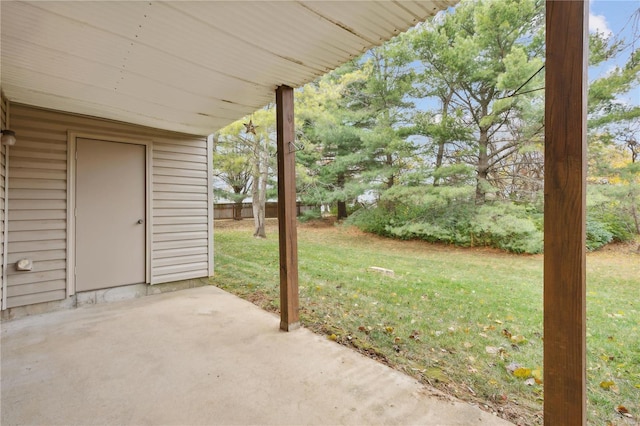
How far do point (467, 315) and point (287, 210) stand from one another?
2053 mm

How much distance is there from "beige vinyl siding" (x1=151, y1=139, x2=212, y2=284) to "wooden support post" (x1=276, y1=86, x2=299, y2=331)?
2.00 metres

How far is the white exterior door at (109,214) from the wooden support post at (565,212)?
12.9 feet

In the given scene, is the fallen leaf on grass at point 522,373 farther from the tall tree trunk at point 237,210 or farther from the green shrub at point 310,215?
the tall tree trunk at point 237,210

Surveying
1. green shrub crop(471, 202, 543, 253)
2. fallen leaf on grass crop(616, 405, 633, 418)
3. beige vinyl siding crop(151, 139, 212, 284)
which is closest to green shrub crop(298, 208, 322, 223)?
green shrub crop(471, 202, 543, 253)

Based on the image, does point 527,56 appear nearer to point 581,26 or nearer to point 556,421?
point 581,26

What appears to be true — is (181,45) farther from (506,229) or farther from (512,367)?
(506,229)

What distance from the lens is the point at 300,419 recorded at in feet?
4.77

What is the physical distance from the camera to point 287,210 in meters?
2.50

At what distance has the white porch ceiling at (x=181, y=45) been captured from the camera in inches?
58.1

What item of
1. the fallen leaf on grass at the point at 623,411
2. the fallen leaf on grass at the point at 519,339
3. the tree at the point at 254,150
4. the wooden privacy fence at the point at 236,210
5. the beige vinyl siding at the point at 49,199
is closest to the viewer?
the fallen leaf on grass at the point at 623,411

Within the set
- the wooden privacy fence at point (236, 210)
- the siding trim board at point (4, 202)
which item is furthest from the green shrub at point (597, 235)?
the wooden privacy fence at point (236, 210)

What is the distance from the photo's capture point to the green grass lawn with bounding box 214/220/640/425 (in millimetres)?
1705

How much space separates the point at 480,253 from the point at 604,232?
→ 6.43ft

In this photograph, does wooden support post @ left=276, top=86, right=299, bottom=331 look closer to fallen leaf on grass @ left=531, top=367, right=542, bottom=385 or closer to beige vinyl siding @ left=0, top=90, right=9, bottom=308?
fallen leaf on grass @ left=531, top=367, right=542, bottom=385
